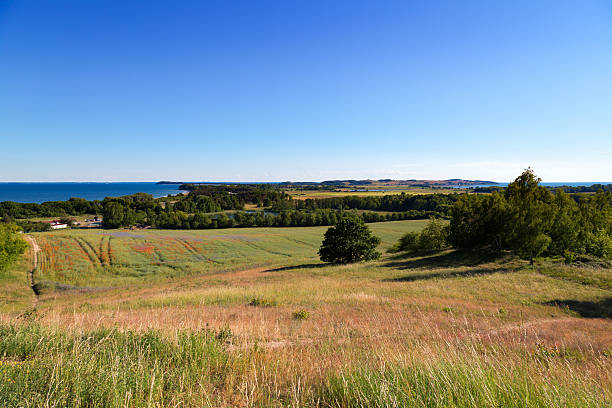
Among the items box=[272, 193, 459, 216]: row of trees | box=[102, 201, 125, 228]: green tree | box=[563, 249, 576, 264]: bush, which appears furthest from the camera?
box=[272, 193, 459, 216]: row of trees

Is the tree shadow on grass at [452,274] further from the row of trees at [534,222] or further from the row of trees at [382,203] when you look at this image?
the row of trees at [382,203]

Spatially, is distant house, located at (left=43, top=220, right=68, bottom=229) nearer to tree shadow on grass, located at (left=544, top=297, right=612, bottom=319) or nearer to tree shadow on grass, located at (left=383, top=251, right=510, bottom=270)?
tree shadow on grass, located at (left=383, top=251, right=510, bottom=270)

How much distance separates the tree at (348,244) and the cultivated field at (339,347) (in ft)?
35.4

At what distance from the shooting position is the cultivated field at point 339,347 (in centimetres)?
311

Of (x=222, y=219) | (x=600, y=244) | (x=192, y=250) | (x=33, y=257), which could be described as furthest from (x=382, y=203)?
(x=33, y=257)

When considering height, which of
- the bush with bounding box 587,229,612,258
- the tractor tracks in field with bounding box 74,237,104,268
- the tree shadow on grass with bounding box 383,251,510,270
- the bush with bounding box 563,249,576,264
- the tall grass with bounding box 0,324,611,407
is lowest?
the tractor tracks in field with bounding box 74,237,104,268

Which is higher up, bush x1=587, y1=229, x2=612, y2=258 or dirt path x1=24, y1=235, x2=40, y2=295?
bush x1=587, y1=229, x2=612, y2=258

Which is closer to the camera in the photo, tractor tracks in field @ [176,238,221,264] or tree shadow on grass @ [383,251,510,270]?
tree shadow on grass @ [383,251,510,270]

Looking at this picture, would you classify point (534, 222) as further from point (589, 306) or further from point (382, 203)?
point (382, 203)

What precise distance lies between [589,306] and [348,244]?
25691 mm

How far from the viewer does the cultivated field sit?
10.2 feet

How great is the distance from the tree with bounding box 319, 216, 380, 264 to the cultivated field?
10.8 meters

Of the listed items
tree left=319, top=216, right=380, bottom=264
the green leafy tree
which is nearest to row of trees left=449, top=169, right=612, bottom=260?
the green leafy tree

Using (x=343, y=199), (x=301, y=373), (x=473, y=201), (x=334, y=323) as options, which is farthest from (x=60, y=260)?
(x=343, y=199)
